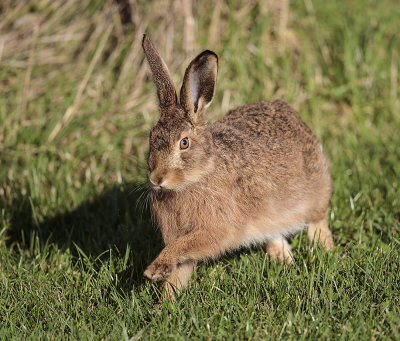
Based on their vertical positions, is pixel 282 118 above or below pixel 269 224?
above

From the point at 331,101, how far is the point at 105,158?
2402mm

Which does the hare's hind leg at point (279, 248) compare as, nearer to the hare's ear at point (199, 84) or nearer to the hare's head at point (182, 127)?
the hare's head at point (182, 127)

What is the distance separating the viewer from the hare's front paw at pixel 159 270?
3.14 m

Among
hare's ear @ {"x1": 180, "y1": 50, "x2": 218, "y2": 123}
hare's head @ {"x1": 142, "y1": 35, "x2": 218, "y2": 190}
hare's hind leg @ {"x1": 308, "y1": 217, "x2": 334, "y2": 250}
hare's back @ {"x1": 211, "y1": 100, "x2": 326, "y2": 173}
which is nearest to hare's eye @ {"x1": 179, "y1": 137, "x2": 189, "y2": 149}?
hare's head @ {"x1": 142, "y1": 35, "x2": 218, "y2": 190}

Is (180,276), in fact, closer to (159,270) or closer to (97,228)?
(159,270)

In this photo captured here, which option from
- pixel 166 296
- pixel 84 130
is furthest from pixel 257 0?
pixel 166 296

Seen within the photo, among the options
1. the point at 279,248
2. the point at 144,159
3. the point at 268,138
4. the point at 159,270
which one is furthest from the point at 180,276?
the point at 144,159

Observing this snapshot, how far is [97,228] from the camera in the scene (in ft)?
14.2

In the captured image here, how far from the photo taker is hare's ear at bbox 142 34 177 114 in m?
3.37

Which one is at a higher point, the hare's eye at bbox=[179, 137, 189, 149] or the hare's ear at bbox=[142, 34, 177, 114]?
the hare's ear at bbox=[142, 34, 177, 114]

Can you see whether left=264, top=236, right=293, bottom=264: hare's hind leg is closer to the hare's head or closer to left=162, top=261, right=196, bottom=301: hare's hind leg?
left=162, top=261, right=196, bottom=301: hare's hind leg

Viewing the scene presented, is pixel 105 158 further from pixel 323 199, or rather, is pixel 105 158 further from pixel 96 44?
pixel 323 199

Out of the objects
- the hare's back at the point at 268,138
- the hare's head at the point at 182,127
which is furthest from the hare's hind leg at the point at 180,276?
the hare's back at the point at 268,138

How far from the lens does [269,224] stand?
12.3 feet
